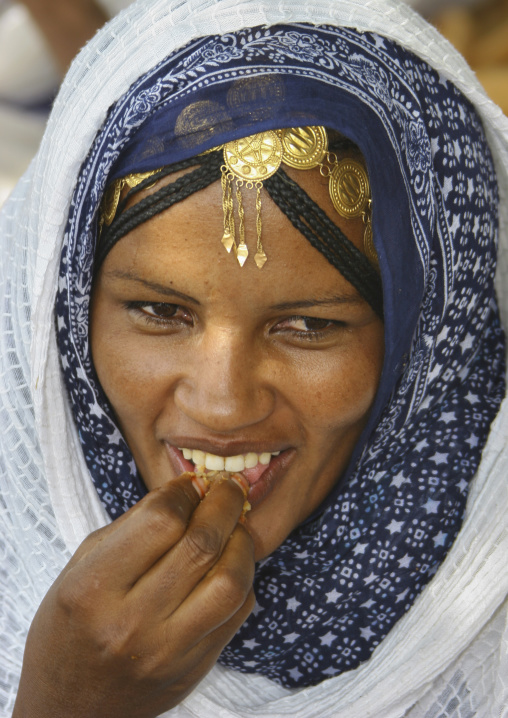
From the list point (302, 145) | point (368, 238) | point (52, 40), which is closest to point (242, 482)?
point (368, 238)

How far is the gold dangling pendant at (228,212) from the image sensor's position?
133 cm

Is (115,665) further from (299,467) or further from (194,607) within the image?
(299,467)

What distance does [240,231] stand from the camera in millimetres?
1325

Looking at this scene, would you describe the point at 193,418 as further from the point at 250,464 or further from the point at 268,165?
the point at 268,165

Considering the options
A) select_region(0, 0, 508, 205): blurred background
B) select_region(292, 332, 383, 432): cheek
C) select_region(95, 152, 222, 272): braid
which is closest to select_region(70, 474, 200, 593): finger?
select_region(292, 332, 383, 432): cheek

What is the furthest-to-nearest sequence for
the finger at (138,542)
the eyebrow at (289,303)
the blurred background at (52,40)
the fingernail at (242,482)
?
the blurred background at (52,40) < the fingernail at (242,482) < the eyebrow at (289,303) < the finger at (138,542)

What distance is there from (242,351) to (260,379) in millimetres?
70

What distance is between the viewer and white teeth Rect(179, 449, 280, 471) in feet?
4.94

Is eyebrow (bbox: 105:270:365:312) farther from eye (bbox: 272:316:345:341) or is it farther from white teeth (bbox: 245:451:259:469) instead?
white teeth (bbox: 245:451:259:469)

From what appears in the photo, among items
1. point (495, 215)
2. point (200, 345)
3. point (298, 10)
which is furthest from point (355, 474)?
point (298, 10)

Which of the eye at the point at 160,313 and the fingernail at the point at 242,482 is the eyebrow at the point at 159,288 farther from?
the fingernail at the point at 242,482

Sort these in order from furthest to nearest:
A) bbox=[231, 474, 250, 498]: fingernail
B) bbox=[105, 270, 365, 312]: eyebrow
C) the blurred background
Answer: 1. the blurred background
2. bbox=[231, 474, 250, 498]: fingernail
3. bbox=[105, 270, 365, 312]: eyebrow

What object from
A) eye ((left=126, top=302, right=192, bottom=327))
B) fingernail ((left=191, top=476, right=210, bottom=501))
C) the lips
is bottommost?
fingernail ((left=191, top=476, right=210, bottom=501))

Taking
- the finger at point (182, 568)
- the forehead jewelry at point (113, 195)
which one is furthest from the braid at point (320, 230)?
the finger at point (182, 568)
